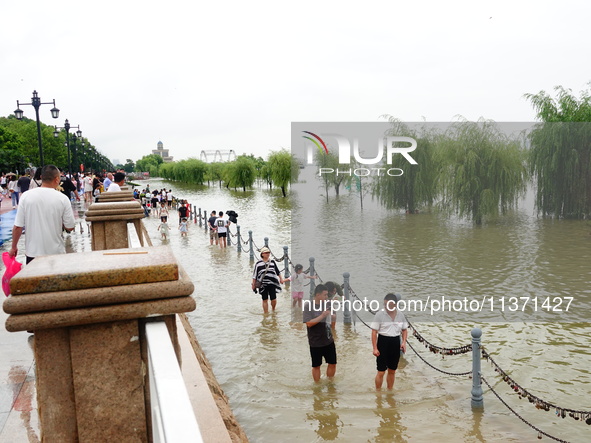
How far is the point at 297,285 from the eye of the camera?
1136 cm

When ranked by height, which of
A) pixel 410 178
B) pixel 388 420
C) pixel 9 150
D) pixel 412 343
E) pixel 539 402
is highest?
pixel 9 150

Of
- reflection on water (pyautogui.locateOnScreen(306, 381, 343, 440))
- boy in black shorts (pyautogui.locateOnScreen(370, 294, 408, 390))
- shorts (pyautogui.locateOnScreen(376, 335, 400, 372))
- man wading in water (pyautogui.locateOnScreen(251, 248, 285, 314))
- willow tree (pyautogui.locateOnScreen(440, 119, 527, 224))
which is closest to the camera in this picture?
reflection on water (pyautogui.locateOnScreen(306, 381, 343, 440))

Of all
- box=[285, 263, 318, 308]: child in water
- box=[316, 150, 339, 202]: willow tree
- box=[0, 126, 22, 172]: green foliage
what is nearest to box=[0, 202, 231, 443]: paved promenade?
box=[285, 263, 318, 308]: child in water

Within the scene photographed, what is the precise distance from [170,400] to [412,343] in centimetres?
933

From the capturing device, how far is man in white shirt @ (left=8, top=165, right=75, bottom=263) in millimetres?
4734

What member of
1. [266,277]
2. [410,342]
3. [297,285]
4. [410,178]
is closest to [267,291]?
[266,277]

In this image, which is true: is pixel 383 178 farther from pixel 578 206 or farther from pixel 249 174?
pixel 249 174

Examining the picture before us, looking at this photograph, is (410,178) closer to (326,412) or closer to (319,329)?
(319,329)

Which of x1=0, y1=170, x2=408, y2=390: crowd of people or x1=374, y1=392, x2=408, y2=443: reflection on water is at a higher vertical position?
x1=0, y1=170, x2=408, y2=390: crowd of people

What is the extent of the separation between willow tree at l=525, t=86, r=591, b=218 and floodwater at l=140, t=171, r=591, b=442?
5043 millimetres

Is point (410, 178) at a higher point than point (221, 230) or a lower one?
higher

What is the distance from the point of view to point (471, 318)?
1180 cm

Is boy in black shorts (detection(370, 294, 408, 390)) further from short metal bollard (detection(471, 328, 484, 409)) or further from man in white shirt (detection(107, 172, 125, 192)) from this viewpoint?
man in white shirt (detection(107, 172, 125, 192))

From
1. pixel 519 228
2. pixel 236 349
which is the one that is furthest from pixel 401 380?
pixel 519 228
